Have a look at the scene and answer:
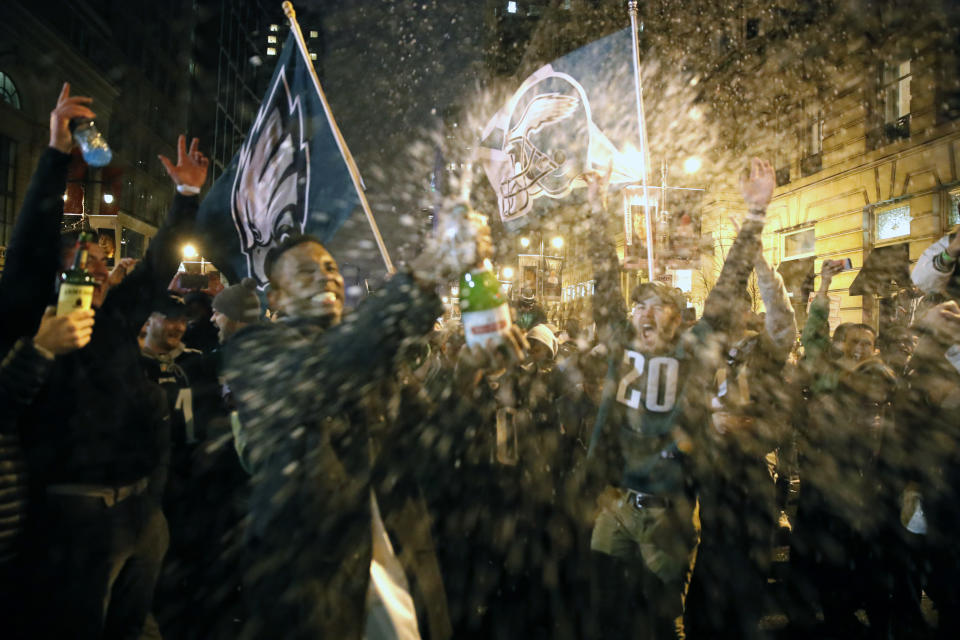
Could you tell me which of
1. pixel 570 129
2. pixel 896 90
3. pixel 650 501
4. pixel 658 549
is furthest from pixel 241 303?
pixel 896 90

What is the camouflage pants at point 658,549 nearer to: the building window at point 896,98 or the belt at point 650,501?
the belt at point 650,501

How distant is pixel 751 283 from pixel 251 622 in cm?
1749

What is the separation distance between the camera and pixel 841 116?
51.4 ft

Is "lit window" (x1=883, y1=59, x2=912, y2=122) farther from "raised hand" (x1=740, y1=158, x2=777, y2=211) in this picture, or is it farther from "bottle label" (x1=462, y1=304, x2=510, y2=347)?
"bottle label" (x1=462, y1=304, x2=510, y2=347)

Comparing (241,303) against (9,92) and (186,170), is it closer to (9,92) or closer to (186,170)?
(186,170)

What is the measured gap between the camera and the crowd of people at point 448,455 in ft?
6.72

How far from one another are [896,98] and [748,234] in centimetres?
1483

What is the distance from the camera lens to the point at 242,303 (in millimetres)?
3986

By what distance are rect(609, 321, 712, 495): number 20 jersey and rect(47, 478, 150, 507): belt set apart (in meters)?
2.47

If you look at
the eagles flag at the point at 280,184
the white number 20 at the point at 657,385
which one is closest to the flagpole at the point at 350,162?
the eagles flag at the point at 280,184

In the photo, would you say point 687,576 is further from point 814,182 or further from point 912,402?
point 814,182

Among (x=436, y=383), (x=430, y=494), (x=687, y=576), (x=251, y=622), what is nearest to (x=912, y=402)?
(x=687, y=576)

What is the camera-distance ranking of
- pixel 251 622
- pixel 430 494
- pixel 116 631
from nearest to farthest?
pixel 251 622, pixel 116 631, pixel 430 494

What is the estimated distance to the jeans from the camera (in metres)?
2.35
